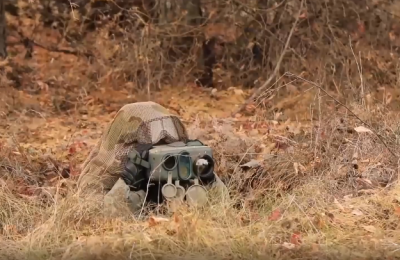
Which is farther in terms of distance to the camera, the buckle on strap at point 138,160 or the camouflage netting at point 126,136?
the camouflage netting at point 126,136

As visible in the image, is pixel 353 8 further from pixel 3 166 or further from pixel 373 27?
pixel 3 166

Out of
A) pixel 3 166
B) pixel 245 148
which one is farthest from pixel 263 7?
pixel 3 166

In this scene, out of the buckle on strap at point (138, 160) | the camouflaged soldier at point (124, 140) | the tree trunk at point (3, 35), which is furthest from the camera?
the tree trunk at point (3, 35)

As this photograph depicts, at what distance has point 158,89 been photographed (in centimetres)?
1077

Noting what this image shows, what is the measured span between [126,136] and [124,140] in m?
0.03

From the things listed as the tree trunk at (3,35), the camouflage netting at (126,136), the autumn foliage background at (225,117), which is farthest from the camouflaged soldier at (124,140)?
the tree trunk at (3,35)

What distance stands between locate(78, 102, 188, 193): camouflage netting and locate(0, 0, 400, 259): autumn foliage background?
254 millimetres

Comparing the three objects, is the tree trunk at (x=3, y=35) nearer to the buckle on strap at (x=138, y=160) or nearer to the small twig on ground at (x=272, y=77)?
the small twig on ground at (x=272, y=77)

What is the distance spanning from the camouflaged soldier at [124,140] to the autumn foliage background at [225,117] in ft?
0.73

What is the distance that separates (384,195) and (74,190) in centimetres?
208

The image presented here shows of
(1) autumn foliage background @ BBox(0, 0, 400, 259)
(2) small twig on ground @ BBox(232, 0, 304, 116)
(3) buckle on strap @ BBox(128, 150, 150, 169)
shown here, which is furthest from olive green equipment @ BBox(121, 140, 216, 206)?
(2) small twig on ground @ BBox(232, 0, 304, 116)

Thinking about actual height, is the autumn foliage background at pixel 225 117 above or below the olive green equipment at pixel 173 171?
below

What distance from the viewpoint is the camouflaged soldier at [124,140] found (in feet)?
19.0

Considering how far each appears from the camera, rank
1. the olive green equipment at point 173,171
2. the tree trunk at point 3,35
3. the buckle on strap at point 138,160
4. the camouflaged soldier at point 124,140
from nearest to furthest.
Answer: the olive green equipment at point 173,171, the buckle on strap at point 138,160, the camouflaged soldier at point 124,140, the tree trunk at point 3,35
